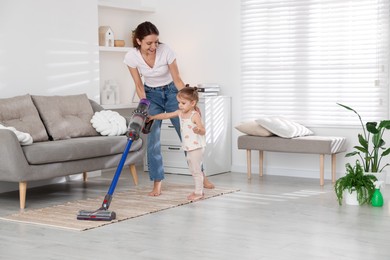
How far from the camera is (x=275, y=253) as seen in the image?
3.49 m

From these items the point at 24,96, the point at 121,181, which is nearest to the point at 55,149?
the point at 24,96

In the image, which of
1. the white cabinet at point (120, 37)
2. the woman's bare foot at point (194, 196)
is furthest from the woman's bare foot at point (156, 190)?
the white cabinet at point (120, 37)

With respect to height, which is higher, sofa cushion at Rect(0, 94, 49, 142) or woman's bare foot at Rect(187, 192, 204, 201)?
sofa cushion at Rect(0, 94, 49, 142)

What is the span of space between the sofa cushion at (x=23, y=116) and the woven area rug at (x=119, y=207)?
65 cm

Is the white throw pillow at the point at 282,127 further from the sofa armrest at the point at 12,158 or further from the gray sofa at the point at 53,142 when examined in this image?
the sofa armrest at the point at 12,158

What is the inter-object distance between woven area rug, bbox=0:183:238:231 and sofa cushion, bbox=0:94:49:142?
0.65m

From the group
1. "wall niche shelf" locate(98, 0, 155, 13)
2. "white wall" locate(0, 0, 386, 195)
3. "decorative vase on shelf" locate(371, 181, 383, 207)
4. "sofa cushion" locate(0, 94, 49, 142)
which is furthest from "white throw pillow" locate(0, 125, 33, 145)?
"decorative vase on shelf" locate(371, 181, 383, 207)

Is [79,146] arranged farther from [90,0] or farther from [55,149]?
[90,0]

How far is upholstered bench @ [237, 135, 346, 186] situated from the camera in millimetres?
5816

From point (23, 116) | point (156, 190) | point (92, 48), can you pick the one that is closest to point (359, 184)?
point (156, 190)

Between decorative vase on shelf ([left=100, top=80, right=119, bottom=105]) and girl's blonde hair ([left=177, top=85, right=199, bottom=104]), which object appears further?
decorative vase on shelf ([left=100, top=80, right=119, bottom=105])

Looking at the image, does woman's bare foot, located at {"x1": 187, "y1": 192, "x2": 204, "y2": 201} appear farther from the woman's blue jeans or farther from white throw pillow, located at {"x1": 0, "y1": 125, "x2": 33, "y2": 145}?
white throw pillow, located at {"x1": 0, "y1": 125, "x2": 33, "y2": 145}

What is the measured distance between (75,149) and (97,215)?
918 mm

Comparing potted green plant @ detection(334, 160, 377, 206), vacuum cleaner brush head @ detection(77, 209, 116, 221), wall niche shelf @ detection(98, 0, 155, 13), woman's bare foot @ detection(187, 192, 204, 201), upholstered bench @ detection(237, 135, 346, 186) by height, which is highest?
wall niche shelf @ detection(98, 0, 155, 13)
